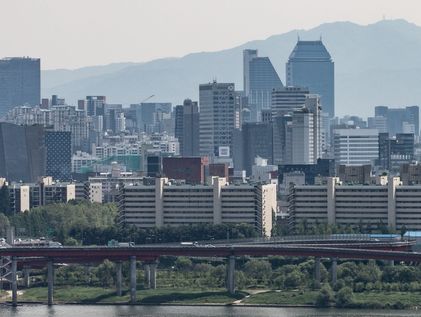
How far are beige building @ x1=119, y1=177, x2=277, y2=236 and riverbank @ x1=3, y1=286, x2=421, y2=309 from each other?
84.6ft

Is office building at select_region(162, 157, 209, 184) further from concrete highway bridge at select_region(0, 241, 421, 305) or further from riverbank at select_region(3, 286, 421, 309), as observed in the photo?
riverbank at select_region(3, 286, 421, 309)

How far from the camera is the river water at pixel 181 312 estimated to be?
85375 millimetres

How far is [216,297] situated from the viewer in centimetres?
9250

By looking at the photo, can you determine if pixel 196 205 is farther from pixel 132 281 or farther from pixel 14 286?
pixel 14 286

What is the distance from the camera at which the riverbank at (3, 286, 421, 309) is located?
291 feet

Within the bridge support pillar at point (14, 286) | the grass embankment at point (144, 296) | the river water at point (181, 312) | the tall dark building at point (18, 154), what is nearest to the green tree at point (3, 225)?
the grass embankment at point (144, 296)

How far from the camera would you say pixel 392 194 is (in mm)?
120000

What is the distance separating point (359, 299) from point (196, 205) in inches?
1360

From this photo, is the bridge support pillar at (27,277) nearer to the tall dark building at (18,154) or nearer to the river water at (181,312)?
the river water at (181,312)

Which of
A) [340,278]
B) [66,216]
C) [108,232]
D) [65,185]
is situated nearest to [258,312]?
[340,278]

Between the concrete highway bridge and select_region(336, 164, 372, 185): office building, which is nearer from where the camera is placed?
the concrete highway bridge

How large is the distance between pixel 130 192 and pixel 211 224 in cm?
765

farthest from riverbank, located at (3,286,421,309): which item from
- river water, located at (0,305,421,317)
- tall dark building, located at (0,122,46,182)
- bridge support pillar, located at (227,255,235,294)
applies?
tall dark building, located at (0,122,46,182)

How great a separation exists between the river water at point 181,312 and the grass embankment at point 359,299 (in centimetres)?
130
